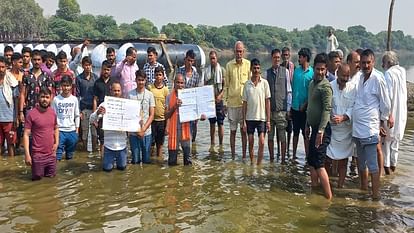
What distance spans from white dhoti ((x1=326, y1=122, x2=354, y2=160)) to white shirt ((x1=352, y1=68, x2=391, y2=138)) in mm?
260

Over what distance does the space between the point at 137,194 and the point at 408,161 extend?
554 cm

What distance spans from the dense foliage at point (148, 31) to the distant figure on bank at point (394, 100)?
53003 mm

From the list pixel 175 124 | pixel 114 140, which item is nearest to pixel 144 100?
pixel 175 124

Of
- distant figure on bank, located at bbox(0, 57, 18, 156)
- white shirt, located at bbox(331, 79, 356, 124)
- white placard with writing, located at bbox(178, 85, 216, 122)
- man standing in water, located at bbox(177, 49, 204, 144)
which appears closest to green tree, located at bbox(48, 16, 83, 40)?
distant figure on bank, located at bbox(0, 57, 18, 156)

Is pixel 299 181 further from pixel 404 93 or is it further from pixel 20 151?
pixel 20 151

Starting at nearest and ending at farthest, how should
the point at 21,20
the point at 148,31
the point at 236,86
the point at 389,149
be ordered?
1. the point at 389,149
2. the point at 236,86
3. the point at 21,20
4. the point at 148,31

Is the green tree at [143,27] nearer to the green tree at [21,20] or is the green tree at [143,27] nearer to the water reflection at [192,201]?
the green tree at [21,20]

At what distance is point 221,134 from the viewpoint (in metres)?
10.2

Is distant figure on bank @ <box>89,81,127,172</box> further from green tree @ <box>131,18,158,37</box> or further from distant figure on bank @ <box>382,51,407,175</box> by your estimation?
green tree @ <box>131,18,158,37</box>

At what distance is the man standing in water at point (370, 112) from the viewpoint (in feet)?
21.1

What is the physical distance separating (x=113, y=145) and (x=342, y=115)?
3649 mm

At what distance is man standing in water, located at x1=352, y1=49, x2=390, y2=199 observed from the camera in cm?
643

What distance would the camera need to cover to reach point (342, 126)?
680cm

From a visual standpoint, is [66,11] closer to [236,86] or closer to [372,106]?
[236,86]
